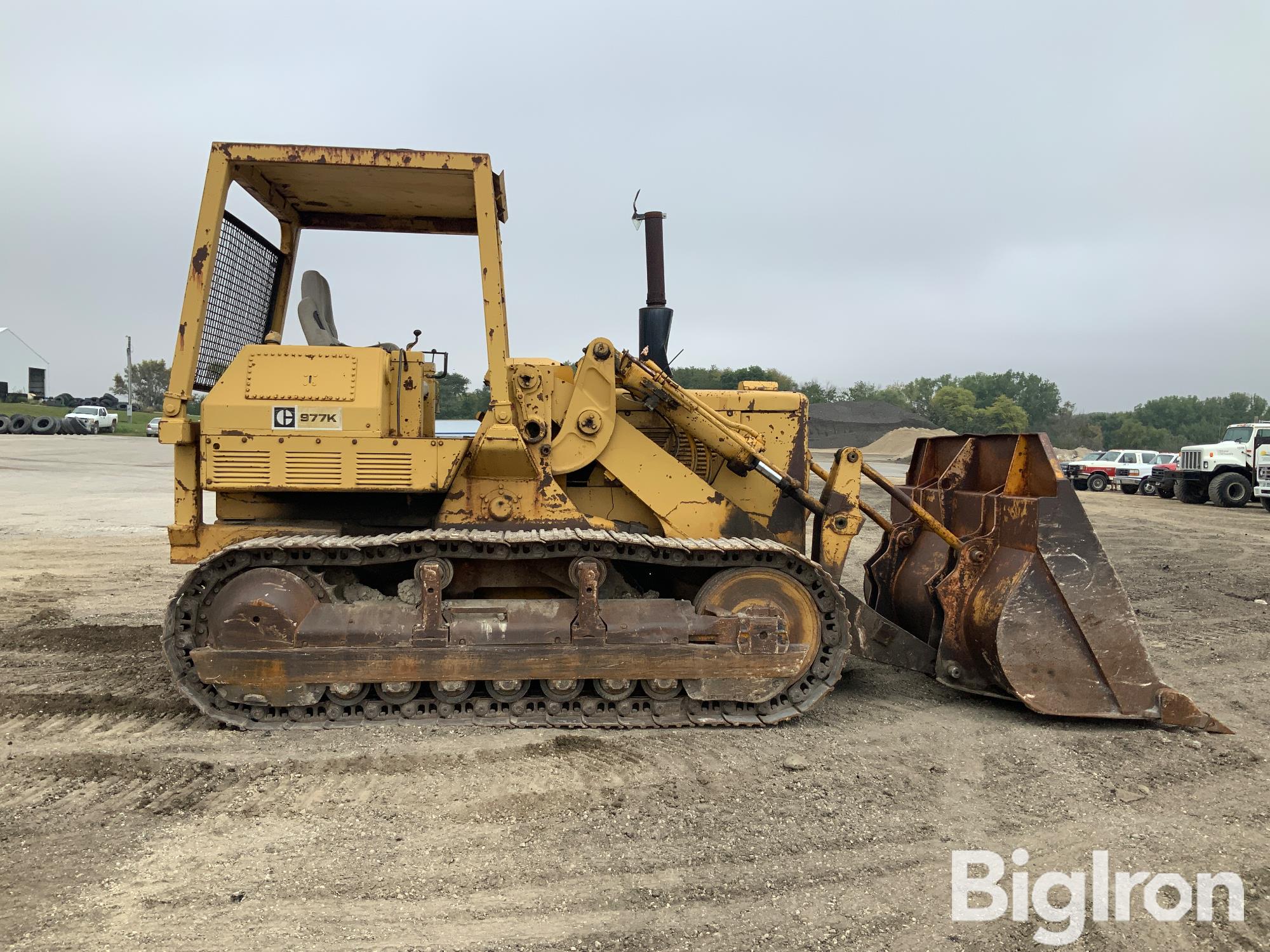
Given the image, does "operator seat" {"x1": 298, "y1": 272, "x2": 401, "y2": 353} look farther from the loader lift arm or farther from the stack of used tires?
the stack of used tires

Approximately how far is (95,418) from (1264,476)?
53.6 meters

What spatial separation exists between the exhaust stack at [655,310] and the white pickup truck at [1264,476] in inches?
944

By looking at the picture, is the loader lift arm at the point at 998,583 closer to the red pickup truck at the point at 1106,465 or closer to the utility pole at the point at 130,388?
the red pickup truck at the point at 1106,465

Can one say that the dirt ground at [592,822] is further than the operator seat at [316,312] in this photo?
No

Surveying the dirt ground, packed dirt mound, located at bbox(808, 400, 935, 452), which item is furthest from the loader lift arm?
packed dirt mound, located at bbox(808, 400, 935, 452)

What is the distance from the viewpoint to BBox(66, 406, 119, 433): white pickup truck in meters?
45.4

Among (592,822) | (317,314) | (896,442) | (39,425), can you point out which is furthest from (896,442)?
(592,822)

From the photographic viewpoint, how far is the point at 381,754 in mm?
4402

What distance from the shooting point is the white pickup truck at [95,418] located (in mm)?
45375

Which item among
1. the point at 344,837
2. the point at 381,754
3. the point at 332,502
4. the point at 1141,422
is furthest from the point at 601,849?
the point at 1141,422

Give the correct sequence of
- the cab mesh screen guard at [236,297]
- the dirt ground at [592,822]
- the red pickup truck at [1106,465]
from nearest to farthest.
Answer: the dirt ground at [592,822], the cab mesh screen guard at [236,297], the red pickup truck at [1106,465]

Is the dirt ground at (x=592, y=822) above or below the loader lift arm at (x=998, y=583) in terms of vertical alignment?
below

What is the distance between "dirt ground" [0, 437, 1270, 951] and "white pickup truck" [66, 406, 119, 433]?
155 feet

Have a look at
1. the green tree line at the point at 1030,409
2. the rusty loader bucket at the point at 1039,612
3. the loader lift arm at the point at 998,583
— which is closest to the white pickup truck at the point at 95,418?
the green tree line at the point at 1030,409
